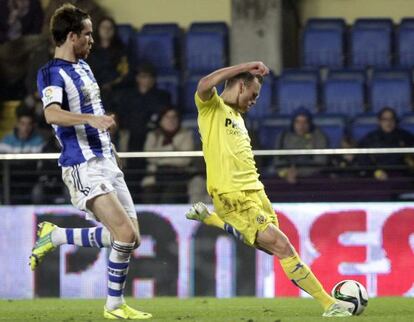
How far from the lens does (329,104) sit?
15.6m

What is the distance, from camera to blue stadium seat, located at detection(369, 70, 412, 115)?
50.8ft

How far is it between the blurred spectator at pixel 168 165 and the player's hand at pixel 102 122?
464cm

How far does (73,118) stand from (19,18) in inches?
338

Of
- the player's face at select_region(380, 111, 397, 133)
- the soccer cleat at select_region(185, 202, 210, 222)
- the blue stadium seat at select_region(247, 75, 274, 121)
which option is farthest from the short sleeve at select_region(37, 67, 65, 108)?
the blue stadium seat at select_region(247, 75, 274, 121)

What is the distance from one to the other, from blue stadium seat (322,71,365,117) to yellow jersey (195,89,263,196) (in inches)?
253

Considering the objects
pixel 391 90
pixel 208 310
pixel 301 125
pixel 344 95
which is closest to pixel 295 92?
pixel 344 95

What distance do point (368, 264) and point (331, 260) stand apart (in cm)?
33

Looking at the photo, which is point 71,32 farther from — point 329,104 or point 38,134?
point 329,104

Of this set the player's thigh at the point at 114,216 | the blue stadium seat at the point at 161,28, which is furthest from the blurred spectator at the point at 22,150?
the player's thigh at the point at 114,216

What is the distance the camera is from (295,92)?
15.5 metres

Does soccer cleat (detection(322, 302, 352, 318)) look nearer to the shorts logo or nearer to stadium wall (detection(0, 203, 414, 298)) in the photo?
the shorts logo

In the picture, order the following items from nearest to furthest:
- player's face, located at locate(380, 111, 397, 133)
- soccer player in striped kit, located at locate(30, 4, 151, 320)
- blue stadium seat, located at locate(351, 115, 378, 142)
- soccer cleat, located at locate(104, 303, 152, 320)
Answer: soccer player in striped kit, located at locate(30, 4, 151, 320) < soccer cleat, located at locate(104, 303, 152, 320) < player's face, located at locate(380, 111, 397, 133) < blue stadium seat, located at locate(351, 115, 378, 142)

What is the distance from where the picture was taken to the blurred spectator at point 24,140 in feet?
47.0

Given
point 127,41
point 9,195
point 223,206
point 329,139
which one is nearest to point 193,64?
point 127,41
